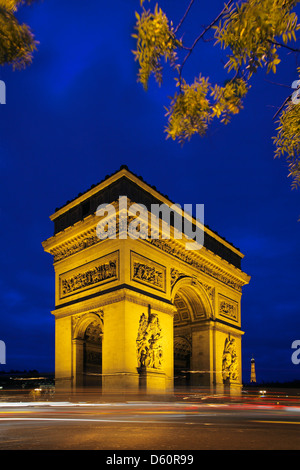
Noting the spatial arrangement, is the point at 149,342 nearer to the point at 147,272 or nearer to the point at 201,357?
the point at 147,272

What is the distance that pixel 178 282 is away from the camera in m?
23.2

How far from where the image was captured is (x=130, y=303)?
752 inches

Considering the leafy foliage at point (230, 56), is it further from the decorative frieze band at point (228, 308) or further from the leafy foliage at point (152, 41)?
the decorative frieze band at point (228, 308)

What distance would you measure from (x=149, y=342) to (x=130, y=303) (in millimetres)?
2134

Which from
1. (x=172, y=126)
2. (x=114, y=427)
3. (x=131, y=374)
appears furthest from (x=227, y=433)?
(x=131, y=374)

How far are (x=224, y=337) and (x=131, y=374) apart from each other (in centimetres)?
1023

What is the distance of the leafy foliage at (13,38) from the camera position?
13.1 ft

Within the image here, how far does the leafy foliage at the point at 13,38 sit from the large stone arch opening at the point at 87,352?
17.1 metres

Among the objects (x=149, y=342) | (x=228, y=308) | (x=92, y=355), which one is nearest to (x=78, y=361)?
(x=92, y=355)

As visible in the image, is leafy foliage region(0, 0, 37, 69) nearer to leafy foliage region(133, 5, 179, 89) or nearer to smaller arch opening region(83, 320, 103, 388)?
leafy foliage region(133, 5, 179, 89)

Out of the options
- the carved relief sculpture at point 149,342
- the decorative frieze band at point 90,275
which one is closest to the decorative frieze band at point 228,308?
the carved relief sculpture at point 149,342
